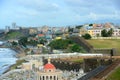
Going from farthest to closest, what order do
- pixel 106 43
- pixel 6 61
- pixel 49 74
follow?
pixel 6 61
pixel 106 43
pixel 49 74

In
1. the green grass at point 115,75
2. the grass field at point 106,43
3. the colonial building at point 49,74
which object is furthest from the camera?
the grass field at point 106,43

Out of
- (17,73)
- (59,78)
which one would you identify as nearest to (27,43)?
(17,73)

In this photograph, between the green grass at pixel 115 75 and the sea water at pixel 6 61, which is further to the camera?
the sea water at pixel 6 61

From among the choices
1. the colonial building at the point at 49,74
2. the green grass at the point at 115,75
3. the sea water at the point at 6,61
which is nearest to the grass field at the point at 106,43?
the sea water at the point at 6,61

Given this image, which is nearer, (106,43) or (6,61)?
(106,43)

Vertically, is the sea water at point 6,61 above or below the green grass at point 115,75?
below

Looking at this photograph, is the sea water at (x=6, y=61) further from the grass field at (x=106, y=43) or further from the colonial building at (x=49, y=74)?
the colonial building at (x=49, y=74)

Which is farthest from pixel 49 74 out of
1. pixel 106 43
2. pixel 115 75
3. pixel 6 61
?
pixel 6 61

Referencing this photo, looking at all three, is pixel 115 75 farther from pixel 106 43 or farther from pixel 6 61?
pixel 6 61

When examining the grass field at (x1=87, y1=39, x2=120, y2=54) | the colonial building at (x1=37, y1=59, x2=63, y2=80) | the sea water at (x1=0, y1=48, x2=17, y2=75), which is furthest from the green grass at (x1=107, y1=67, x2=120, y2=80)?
the grass field at (x1=87, y1=39, x2=120, y2=54)

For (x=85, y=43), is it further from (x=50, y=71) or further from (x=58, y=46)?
(x=50, y=71)

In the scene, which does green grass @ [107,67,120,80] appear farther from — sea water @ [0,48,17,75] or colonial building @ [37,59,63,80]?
sea water @ [0,48,17,75]
